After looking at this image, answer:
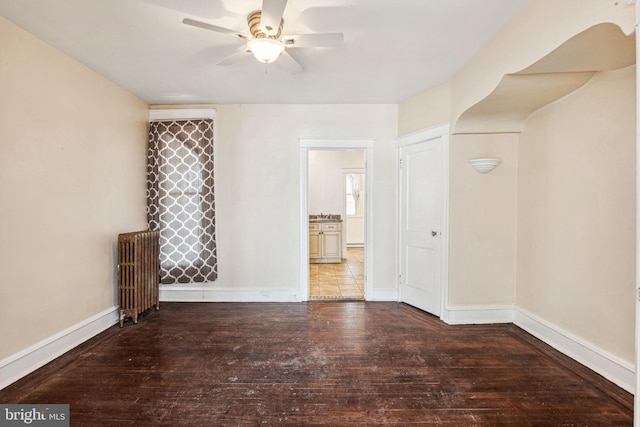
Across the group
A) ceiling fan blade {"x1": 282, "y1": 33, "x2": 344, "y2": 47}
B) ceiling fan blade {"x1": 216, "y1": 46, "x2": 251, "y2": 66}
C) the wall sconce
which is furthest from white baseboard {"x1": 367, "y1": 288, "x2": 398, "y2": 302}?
ceiling fan blade {"x1": 216, "y1": 46, "x2": 251, "y2": 66}

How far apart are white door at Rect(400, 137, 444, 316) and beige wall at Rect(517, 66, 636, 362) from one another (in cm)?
84

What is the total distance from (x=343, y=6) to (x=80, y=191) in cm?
283

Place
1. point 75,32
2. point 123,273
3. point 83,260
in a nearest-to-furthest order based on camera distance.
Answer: point 75,32
point 83,260
point 123,273

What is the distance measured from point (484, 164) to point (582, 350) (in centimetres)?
181

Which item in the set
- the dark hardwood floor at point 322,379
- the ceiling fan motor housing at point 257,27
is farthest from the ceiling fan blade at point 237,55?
the dark hardwood floor at point 322,379

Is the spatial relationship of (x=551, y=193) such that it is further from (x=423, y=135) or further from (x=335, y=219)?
(x=335, y=219)

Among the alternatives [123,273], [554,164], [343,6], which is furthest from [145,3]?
[554,164]

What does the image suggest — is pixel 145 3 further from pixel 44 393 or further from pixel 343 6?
pixel 44 393

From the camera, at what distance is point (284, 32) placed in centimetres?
226

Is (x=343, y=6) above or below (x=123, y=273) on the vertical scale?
above

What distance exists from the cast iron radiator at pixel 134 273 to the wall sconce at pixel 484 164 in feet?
12.1

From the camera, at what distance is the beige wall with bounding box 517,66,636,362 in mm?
2061

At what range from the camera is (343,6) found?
1.93 meters

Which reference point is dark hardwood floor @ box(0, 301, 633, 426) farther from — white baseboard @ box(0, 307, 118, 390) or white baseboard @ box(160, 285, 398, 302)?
white baseboard @ box(160, 285, 398, 302)
